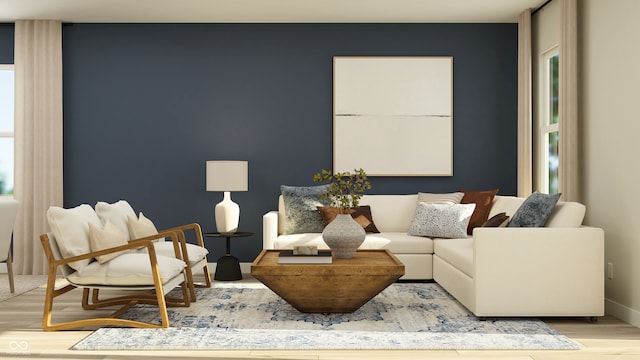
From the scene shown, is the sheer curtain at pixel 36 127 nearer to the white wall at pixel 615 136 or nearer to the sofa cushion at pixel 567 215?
the sofa cushion at pixel 567 215

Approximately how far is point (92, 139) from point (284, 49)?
244 centimetres

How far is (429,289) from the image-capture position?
5.72m

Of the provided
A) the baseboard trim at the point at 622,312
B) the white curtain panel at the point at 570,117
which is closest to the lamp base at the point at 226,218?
the white curtain panel at the point at 570,117

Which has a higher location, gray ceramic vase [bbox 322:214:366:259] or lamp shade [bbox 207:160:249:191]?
lamp shade [bbox 207:160:249:191]

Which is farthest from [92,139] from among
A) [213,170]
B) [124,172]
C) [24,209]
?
[213,170]

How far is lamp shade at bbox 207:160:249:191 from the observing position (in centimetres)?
652

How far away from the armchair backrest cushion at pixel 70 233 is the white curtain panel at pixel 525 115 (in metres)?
4.44

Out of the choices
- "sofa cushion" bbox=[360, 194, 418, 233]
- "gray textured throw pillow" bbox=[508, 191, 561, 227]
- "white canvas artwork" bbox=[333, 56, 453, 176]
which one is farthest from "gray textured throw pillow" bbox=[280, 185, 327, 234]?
"gray textured throw pillow" bbox=[508, 191, 561, 227]

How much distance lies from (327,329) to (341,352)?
1.71 ft

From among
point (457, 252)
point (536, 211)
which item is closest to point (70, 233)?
point (457, 252)

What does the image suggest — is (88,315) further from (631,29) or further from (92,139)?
(631,29)

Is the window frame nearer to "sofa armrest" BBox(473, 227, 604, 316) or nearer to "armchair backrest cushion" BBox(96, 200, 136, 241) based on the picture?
"sofa armrest" BBox(473, 227, 604, 316)

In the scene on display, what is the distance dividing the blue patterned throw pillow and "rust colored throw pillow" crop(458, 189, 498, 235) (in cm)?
12

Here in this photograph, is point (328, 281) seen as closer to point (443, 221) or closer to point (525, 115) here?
point (443, 221)
